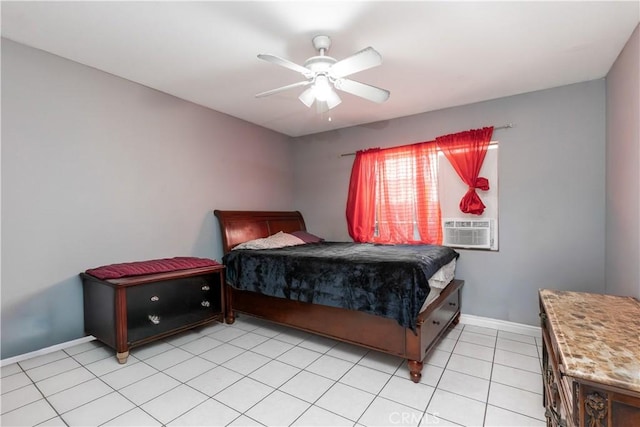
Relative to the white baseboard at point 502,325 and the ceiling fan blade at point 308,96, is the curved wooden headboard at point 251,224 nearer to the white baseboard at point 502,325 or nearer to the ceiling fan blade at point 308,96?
the ceiling fan blade at point 308,96

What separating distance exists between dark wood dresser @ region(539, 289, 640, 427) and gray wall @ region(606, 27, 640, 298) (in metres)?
0.73

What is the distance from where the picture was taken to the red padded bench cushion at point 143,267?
95.0 inches

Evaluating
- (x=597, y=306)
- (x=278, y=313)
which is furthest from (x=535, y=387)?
(x=278, y=313)

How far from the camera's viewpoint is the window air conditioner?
3.24 m

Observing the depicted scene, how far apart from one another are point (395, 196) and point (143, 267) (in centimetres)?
291

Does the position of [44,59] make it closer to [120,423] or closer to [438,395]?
[120,423]

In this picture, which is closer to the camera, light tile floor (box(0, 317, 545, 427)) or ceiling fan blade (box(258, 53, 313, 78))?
light tile floor (box(0, 317, 545, 427))

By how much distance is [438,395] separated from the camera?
6.39 feet

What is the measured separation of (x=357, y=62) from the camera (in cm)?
189

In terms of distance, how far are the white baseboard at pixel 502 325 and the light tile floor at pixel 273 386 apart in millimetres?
240

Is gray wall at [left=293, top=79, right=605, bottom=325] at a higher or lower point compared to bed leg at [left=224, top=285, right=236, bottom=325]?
higher

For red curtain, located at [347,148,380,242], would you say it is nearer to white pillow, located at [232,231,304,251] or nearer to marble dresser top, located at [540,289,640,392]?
white pillow, located at [232,231,304,251]

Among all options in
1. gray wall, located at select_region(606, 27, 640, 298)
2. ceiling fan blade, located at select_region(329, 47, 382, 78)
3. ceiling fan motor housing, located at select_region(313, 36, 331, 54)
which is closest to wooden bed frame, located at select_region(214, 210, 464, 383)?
gray wall, located at select_region(606, 27, 640, 298)

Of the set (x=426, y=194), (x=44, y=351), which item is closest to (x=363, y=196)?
(x=426, y=194)
